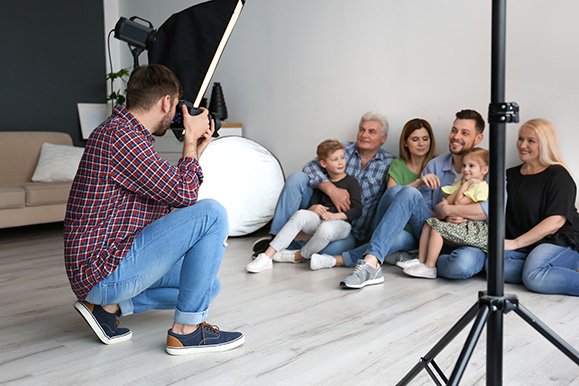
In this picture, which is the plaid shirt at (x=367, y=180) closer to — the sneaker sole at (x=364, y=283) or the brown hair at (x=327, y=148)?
the brown hair at (x=327, y=148)

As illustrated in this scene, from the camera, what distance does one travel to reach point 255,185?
406 centimetres

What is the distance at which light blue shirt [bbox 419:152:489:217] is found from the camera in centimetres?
327

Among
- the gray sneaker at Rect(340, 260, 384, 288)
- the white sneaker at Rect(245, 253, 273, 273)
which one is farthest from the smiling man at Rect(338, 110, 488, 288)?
the white sneaker at Rect(245, 253, 273, 273)

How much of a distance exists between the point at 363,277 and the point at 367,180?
0.91m

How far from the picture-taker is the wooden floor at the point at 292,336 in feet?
5.78

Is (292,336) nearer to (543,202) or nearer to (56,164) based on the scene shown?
(543,202)

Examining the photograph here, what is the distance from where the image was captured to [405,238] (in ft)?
10.6

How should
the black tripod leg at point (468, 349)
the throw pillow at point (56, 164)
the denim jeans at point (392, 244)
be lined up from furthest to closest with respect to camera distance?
the throw pillow at point (56, 164)
the denim jeans at point (392, 244)
the black tripod leg at point (468, 349)

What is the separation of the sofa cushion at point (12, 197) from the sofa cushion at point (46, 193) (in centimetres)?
4

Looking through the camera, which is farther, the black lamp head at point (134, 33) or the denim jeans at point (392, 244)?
the denim jeans at point (392, 244)

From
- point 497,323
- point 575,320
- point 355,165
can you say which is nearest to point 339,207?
point 355,165

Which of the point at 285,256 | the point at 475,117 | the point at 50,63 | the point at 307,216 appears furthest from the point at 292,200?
the point at 50,63

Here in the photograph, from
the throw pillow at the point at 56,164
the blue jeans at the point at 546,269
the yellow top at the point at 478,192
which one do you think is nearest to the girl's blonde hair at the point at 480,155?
the yellow top at the point at 478,192

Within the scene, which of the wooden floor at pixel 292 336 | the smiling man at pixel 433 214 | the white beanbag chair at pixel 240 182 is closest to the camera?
the wooden floor at pixel 292 336
